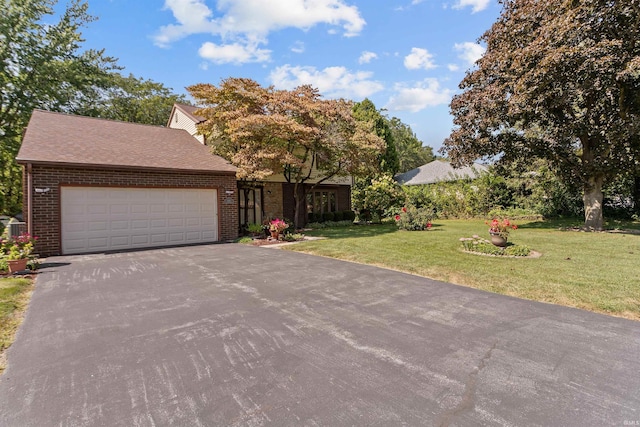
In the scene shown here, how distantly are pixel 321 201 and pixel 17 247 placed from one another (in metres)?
14.2

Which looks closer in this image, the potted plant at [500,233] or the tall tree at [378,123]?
the potted plant at [500,233]

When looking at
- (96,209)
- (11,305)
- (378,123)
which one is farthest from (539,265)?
(378,123)

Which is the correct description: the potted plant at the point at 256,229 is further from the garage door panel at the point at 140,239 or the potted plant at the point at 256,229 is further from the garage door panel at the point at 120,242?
the garage door panel at the point at 120,242

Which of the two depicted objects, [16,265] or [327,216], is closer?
[16,265]

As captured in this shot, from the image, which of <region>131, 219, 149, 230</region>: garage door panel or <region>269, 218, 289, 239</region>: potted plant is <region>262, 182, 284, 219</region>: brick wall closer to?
<region>269, 218, 289, 239</region>: potted plant

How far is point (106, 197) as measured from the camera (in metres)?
10.0

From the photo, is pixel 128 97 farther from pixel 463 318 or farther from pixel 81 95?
pixel 463 318

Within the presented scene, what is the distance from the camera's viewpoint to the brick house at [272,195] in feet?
50.5

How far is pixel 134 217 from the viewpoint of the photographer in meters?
10.5

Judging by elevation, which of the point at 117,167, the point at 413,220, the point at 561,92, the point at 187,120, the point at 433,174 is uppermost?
the point at 187,120

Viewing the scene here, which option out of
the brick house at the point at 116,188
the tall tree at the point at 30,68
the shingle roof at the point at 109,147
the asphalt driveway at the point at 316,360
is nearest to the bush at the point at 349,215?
the brick house at the point at 116,188

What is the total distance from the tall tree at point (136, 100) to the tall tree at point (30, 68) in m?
4.04

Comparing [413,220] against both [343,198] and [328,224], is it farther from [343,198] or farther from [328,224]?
[343,198]

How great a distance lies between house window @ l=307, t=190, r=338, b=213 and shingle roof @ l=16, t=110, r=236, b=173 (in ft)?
22.4
